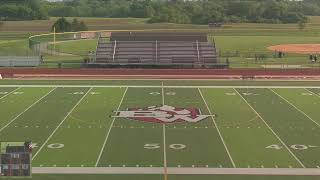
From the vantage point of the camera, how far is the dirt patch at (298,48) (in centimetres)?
5570

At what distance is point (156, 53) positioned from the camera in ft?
150

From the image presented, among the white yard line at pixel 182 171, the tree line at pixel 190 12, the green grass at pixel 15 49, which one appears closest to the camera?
the white yard line at pixel 182 171

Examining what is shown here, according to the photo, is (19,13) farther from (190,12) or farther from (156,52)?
(156,52)

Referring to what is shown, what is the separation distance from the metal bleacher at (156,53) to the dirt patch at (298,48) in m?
13.1

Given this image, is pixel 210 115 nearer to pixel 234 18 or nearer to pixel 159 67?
pixel 159 67

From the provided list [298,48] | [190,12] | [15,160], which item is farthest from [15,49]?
[190,12]

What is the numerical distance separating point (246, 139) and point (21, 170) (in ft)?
36.2

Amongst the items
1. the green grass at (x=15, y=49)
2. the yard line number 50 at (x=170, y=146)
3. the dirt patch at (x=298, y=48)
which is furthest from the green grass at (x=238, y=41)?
the yard line number 50 at (x=170, y=146)

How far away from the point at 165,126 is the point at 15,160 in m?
11.8

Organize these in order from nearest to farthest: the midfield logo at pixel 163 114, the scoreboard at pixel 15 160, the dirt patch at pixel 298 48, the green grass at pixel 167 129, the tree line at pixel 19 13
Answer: the scoreboard at pixel 15 160
the green grass at pixel 167 129
the midfield logo at pixel 163 114
the dirt patch at pixel 298 48
the tree line at pixel 19 13

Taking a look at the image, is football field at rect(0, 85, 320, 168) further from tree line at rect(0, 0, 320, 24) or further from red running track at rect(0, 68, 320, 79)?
tree line at rect(0, 0, 320, 24)

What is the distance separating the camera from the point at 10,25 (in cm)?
9350

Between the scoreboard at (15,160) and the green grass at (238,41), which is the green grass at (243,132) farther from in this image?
the green grass at (238,41)
